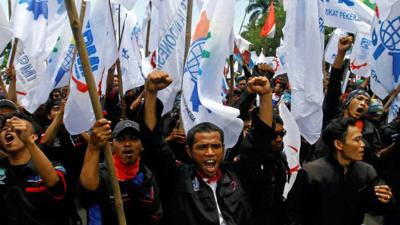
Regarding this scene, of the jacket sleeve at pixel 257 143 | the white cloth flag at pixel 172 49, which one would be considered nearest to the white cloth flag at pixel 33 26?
the white cloth flag at pixel 172 49

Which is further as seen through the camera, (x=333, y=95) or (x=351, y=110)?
(x=351, y=110)

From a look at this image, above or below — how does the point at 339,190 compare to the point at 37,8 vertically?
below

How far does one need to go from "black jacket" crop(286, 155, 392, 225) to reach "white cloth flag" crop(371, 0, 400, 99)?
134 centimetres

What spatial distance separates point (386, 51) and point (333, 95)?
1.98ft

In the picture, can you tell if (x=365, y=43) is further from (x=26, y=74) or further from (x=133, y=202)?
(x=133, y=202)

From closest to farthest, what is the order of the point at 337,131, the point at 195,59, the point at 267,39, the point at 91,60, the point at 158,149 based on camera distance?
the point at 158,149, the point at 337,131, the point at 195,59, the point at 91,60, the point at 267,39

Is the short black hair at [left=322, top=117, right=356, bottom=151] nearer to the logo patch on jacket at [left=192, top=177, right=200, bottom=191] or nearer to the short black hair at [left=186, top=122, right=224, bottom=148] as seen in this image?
the short black hair at [left=186, top=122, right=224, bottom=148]

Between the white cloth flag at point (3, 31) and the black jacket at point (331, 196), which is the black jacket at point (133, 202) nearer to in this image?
the black jacket at point (331, 196)

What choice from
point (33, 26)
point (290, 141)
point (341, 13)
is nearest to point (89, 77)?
point (290, 141)

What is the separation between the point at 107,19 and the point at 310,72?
1.76m

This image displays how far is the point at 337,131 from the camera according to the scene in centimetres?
350

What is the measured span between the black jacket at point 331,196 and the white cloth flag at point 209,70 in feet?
1.81

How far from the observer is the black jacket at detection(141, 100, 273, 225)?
9.39 ft

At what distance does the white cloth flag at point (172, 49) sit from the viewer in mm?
4309
